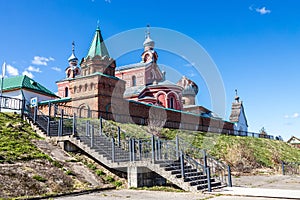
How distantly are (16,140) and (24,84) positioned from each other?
19821 millimetres

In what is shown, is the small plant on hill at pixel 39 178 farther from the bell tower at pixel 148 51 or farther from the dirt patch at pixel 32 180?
the bell tower at pixel 148 51

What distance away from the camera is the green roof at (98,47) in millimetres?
29467

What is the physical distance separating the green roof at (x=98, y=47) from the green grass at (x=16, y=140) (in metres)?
15.4

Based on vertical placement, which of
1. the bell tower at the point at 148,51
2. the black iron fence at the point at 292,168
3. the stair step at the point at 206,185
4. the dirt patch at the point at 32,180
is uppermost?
the bell tower at the point at 148,51

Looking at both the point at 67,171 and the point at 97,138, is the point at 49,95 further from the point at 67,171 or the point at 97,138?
the point at 67,171

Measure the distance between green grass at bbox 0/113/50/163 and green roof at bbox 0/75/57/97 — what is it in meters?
16.1

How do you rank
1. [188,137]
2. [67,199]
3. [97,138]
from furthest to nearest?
[188,137]
[97,138]
[67,199]

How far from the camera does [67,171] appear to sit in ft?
34.0

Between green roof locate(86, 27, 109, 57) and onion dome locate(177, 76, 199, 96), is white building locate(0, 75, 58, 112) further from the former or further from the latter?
onion dome locate(177, 76, 199, 96)

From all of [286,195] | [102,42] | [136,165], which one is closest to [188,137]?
[102,42]

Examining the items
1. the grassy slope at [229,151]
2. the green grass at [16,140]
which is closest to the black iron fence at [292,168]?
the grassy slope at [229,151]

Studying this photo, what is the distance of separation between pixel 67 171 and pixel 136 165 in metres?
2.44

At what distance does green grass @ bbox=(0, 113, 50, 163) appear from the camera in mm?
10375

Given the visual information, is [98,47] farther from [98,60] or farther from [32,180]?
[32,180]
